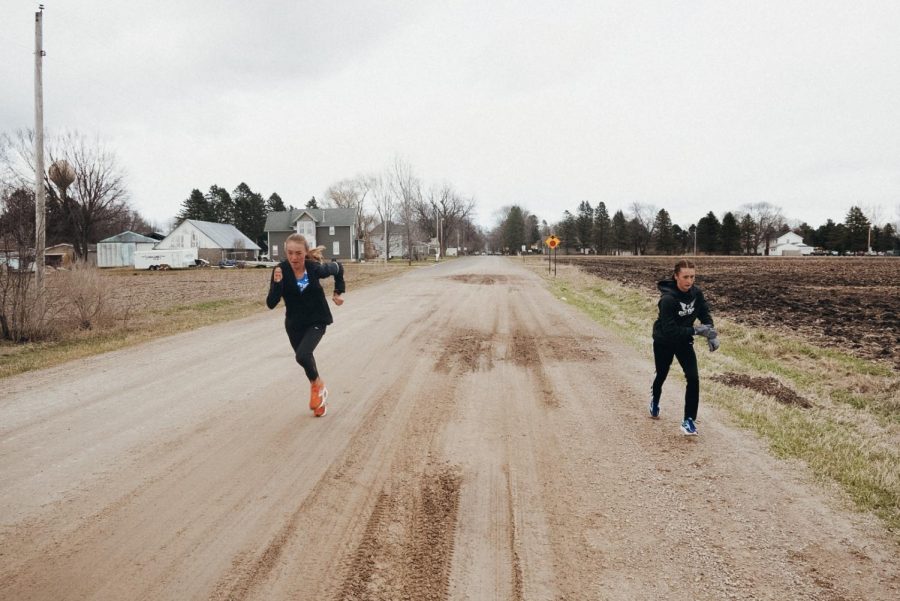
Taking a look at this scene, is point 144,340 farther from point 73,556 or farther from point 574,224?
point 574,224

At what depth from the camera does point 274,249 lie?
237 ft

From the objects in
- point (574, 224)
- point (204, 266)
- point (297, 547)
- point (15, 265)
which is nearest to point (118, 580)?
point (297, 547)

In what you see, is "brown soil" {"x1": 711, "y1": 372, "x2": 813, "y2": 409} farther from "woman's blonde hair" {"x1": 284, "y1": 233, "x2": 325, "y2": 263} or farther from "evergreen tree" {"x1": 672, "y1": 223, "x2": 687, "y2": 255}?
"evergreen tree" {"x1": 672, "y1": 223, "x2": 687, "y2": 255}

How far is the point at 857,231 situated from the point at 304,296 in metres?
119

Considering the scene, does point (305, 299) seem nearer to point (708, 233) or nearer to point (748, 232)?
point (708, 233)

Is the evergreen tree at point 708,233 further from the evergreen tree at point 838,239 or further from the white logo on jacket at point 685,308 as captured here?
the white logo on jacket at point 685,308

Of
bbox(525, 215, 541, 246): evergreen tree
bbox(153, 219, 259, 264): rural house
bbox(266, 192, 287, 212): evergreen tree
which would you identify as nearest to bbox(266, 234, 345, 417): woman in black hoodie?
bbox(153, 219, 259, 264): rural house

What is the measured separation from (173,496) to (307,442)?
129 cm

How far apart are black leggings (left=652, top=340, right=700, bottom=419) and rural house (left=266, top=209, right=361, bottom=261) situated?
6614 centimetres

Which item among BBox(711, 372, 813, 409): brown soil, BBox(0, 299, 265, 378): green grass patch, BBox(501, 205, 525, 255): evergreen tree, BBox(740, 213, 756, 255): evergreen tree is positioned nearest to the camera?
BBox(711, 372, 813, 409): brown soil

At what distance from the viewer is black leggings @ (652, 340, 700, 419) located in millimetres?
5207

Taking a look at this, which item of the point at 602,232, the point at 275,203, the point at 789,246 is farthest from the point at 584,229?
the point at 275,203

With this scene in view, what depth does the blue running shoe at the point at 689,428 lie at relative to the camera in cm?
516

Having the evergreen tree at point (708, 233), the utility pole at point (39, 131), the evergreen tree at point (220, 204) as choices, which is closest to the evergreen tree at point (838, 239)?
the evergreen tree at point (708, 233)
